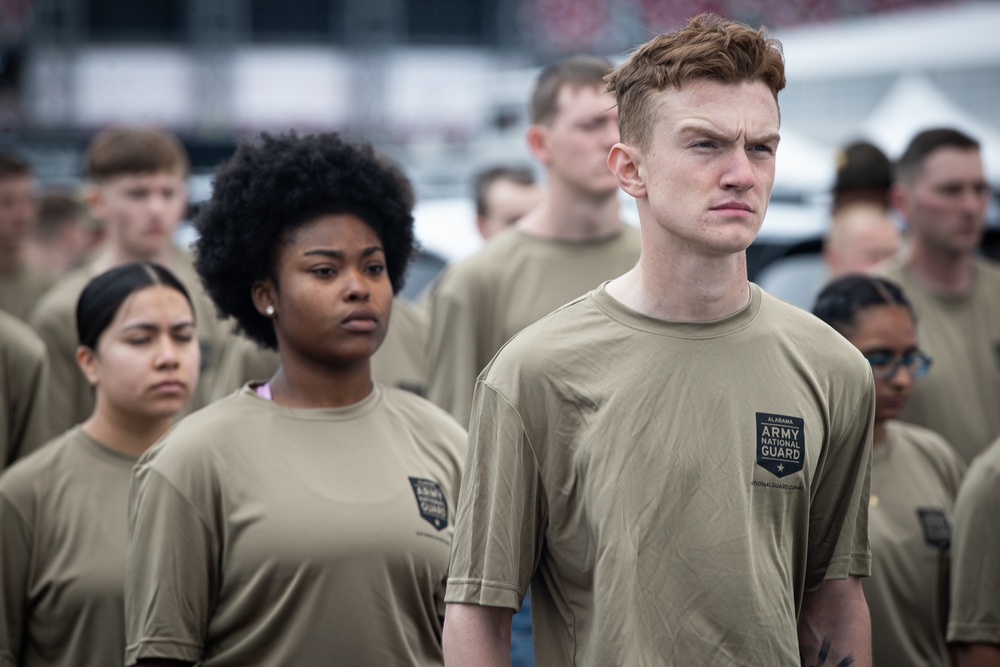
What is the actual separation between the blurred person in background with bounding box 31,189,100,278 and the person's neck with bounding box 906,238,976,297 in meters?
6.83

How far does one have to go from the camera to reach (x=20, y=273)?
316 inches

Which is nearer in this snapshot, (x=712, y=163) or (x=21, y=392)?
(x=712, y=163)

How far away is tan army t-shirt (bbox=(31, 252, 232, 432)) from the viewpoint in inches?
215

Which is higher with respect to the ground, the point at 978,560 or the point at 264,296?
the point at 264,296

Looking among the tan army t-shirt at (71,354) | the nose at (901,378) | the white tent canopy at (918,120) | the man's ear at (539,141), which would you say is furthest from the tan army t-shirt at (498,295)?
the white tent canopy at (918,120)

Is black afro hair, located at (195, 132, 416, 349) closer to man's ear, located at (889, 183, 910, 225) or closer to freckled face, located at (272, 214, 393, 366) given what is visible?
freckled face, located at (272, 214, 393, 366)

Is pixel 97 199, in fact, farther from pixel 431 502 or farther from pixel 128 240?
pixel 431 502

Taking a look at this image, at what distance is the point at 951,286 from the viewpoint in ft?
19.0

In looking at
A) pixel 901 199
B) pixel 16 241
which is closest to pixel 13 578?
pixel 901 199

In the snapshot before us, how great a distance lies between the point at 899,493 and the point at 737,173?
199 centimetres

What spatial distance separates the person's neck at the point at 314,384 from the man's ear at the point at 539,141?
1964 mm

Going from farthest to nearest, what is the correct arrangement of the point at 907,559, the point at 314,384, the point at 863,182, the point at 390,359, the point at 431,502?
the point at 863,182
the point at 390,359
the point at 907,559
the point at 314,384
the point at 431,502

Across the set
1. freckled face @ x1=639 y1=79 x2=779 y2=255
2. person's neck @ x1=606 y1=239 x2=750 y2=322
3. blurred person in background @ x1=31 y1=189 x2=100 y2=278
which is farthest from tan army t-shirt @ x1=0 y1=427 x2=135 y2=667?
blurred person in background @ x1=31 y1=189 x2=100 y2=278

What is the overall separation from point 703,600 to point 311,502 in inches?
43.8
